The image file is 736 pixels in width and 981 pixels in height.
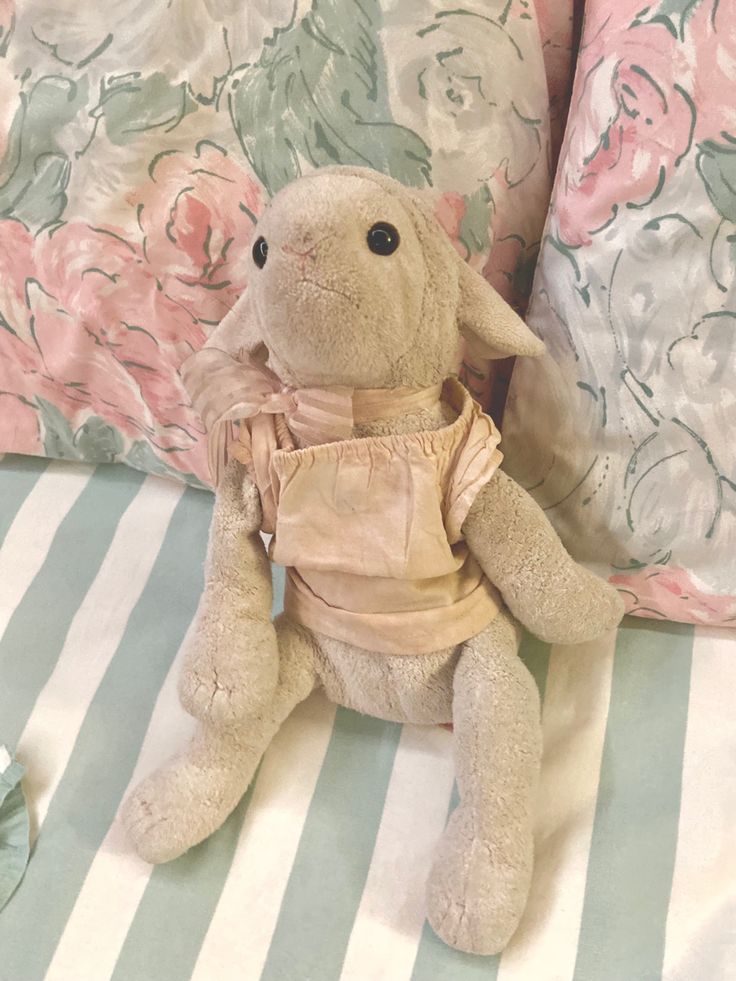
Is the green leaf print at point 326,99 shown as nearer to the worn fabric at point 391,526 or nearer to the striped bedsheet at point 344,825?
the worn fabric at point 391,526

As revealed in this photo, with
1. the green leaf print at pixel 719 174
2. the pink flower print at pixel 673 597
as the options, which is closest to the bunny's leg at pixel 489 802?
the pink flower print at pixel 673 597

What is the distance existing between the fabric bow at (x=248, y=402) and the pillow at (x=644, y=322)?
0.69 feet

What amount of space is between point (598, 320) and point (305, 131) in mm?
288

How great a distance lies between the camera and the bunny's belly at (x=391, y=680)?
0.73 metres

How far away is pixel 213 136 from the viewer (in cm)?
77

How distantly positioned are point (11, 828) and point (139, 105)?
0.63m

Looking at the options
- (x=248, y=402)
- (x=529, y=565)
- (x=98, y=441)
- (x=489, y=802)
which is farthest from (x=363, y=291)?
(x=98, y=441)

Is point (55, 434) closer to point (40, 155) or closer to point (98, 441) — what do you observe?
point (98, 441)

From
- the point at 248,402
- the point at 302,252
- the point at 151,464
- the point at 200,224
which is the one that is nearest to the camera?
the point at 302,252

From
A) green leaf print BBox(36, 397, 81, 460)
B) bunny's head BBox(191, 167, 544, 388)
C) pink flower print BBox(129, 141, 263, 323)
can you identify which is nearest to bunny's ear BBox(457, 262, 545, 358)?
bunny's head BBox(191, 167, 544, 388)

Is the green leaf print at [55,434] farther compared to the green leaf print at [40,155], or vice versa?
the green leaf print at [55,434]

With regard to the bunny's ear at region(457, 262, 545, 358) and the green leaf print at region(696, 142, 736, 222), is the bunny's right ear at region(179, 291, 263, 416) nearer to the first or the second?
the bunny's ear at region(457, 262, 545, 358)

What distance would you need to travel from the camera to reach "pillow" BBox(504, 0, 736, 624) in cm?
63

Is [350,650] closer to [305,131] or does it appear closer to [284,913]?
[284,913]
